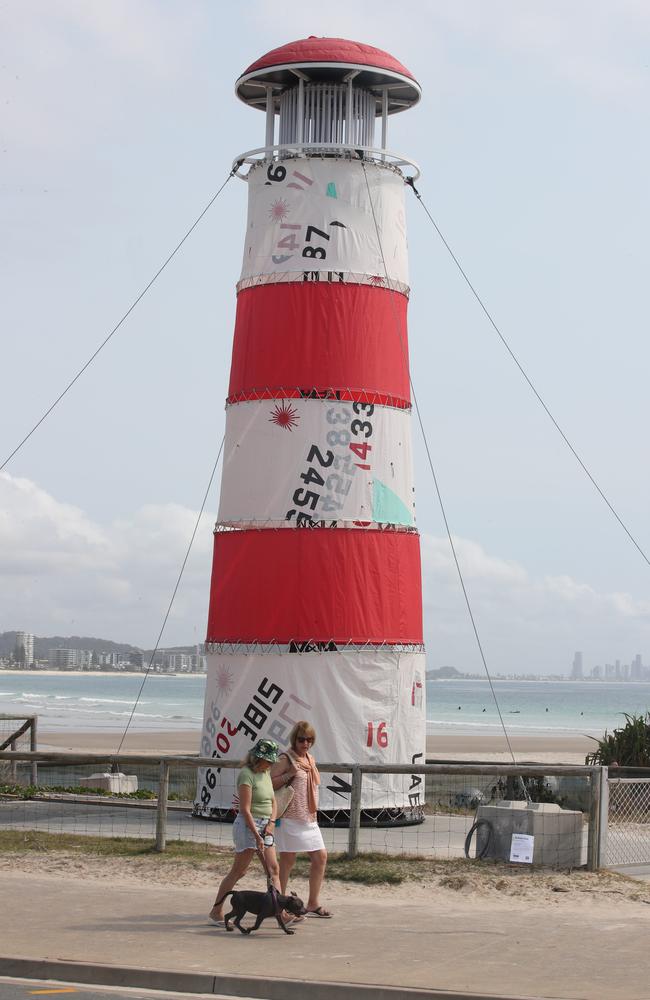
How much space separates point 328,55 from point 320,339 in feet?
12.8

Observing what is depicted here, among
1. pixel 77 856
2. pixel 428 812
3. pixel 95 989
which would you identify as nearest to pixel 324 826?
pixel 428 812

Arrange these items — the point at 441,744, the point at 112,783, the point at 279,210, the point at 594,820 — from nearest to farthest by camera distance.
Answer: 1. the point at 594,820
2. the point at 279,210
3. the point at 112,783
4. the point at 441,744

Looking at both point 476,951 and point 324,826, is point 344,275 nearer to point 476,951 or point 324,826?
point 324,826

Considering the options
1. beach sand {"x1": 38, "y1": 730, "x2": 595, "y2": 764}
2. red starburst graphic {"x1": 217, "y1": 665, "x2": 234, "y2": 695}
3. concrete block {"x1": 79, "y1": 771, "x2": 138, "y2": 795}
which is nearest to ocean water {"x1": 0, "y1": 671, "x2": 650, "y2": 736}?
beach sand {"x1": 38, "y1": 730, "x2": 595, "y2": 764}

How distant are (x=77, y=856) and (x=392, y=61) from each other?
451 inches

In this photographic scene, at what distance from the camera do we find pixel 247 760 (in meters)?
11.9

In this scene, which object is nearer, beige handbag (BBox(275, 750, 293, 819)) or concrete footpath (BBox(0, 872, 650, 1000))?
concrete footpath (BBox(0, 872, 650, 1000))

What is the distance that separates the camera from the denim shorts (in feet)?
38.9

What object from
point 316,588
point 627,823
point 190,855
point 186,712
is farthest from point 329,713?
point 186,712

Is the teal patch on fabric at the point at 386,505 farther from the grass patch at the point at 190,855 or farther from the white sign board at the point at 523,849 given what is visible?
the white sign board at the point at 523,849

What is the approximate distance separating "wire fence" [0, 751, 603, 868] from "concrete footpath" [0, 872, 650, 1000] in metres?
1.68

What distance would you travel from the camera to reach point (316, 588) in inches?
730

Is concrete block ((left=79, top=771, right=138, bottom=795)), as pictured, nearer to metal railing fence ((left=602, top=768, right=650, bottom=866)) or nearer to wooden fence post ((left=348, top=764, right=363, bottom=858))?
metal railing fence ((left=602, top=768, right=650, bottom=866))

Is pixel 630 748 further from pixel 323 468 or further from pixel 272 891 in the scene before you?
pixel 272 891
